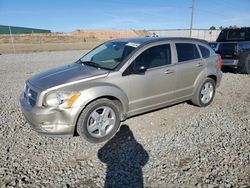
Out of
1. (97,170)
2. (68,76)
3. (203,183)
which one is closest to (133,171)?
(97,170)

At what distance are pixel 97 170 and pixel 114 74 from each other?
5.31 ft

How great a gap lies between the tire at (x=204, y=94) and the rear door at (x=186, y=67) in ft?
0.83

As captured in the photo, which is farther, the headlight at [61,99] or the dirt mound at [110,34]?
the dirt mound at [110,34]

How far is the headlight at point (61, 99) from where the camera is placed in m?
3.24

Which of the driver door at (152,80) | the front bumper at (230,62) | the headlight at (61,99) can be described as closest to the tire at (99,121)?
the headlight at (61,99)

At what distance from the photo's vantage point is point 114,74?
366 cm

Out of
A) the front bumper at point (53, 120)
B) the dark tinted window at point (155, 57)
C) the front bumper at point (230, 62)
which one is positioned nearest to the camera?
the front bumper at point (53, 120)

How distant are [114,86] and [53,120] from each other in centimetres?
114

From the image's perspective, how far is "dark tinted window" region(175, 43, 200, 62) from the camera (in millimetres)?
4520

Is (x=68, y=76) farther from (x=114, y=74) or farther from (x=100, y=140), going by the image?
(x=100, y=140)

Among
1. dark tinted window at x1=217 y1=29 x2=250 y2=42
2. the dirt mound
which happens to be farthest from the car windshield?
the dirt mound

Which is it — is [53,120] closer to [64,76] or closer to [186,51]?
[64,76]

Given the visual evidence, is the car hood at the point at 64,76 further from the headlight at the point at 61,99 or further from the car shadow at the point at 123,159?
the car shadow at the point at 123,159

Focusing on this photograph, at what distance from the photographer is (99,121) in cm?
361
